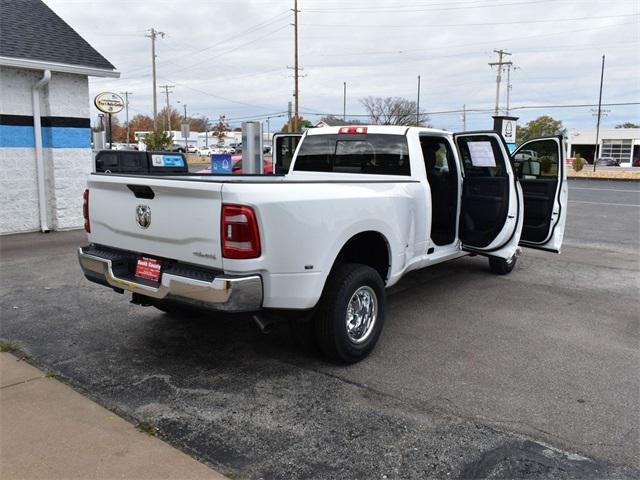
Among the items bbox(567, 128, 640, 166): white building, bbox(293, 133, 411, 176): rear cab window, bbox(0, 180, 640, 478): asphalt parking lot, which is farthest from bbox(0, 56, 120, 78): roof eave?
bbox(567, 128, 640, 166): white building

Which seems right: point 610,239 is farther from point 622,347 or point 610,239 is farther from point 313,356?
point 313,356

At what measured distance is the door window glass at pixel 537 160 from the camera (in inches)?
263

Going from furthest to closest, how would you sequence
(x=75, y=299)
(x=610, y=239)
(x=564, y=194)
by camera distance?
(x=610, y=239) < (x=564, y=194) < (x=75, y=299)

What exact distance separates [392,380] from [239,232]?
66.0 inches

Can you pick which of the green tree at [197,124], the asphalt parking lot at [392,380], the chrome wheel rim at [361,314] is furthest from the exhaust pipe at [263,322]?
the green tree at [197,124]

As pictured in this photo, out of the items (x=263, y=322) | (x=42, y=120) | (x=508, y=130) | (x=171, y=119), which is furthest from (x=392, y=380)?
(x=171, y=119)

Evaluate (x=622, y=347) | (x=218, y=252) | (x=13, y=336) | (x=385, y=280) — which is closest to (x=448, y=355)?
(x=385, y=280)

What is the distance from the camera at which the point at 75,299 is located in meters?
6.15

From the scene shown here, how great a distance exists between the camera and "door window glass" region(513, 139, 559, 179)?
6.67m

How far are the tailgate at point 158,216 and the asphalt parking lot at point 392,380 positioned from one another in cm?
68

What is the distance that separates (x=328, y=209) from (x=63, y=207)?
27.7 feet

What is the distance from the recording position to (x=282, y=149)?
8.78m

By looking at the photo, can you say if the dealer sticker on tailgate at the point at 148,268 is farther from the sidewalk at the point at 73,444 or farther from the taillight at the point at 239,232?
the sidewalk at the point at 73,444

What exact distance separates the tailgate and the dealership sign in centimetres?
1198
